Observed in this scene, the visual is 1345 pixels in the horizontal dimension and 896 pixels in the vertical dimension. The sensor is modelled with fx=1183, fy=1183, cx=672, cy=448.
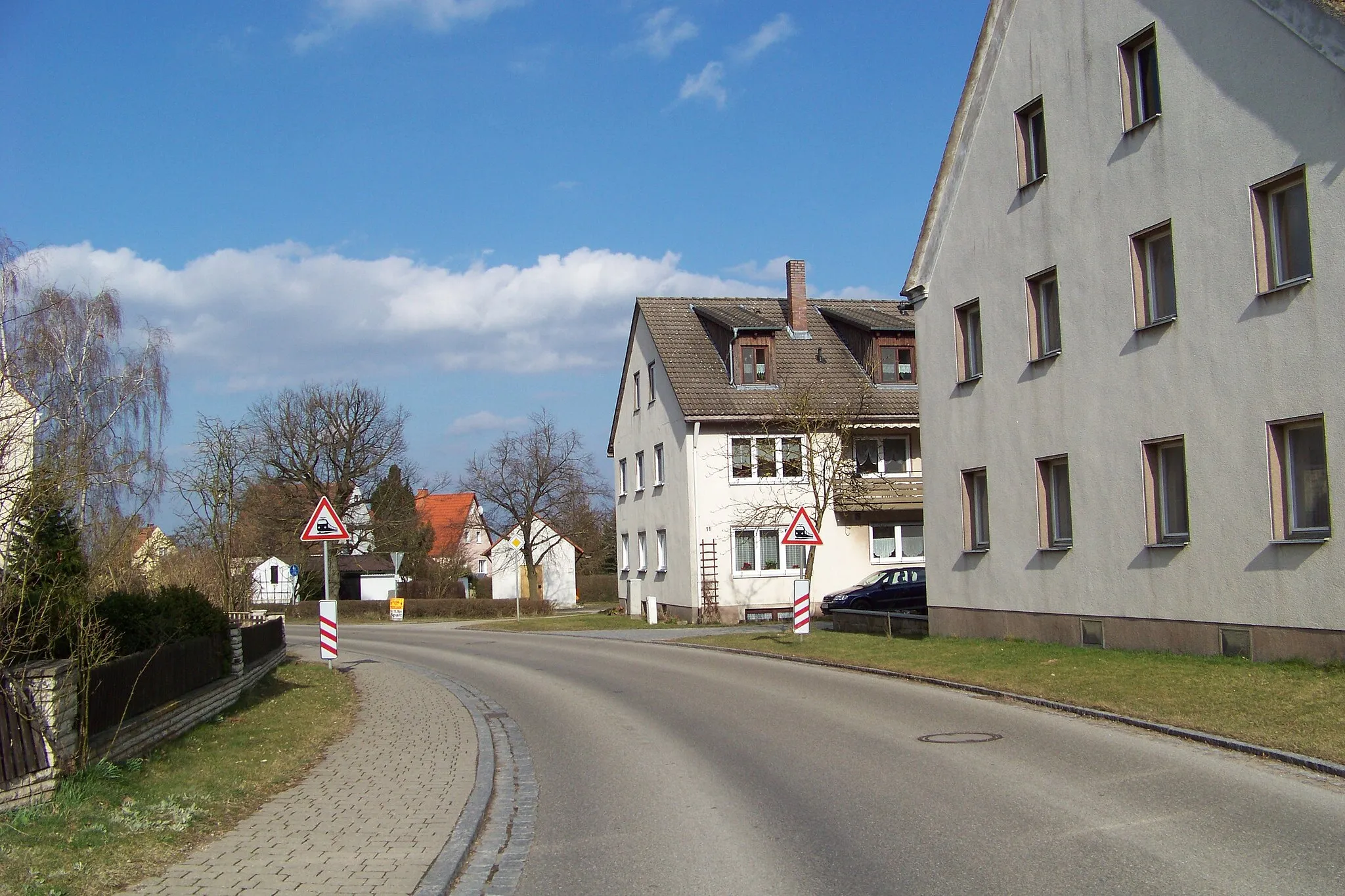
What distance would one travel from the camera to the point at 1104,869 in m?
6.46

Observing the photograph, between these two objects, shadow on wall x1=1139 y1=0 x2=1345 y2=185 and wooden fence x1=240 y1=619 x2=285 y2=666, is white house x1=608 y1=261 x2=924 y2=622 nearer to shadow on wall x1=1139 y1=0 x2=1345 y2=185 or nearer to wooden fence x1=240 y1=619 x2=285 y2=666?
wooden fence x1=240 y1=619 x2=285 y2=666

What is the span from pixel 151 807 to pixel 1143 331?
14.4 meters

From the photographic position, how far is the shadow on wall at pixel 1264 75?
14.2 meters

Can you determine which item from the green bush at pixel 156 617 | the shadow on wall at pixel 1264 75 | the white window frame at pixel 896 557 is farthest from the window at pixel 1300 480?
the white window frame at pixel 896 557

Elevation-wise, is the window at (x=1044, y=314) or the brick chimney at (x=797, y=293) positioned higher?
the brick chimney at (x=797, y=293)

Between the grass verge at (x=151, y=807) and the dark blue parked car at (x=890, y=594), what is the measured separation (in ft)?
64.9

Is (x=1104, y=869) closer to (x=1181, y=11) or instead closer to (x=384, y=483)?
(x=1181, y=11)

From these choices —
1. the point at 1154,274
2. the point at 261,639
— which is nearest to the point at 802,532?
the point at 1154,274

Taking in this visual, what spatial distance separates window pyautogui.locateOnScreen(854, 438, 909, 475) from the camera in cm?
3697

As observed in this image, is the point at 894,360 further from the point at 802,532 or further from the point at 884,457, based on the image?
the point at 802,532

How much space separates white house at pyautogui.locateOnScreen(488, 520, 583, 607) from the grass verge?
49925mm

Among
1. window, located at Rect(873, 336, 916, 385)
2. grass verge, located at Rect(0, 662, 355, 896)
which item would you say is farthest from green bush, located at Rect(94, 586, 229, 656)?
window, located at Rect(873, 336, 916, 385)

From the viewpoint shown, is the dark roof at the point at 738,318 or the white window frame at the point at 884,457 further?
the dark roof at the point at 738,318

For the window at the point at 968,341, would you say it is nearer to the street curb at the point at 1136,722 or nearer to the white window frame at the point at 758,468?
the street curb at the point at 1136,722
